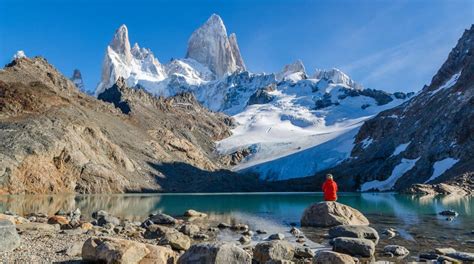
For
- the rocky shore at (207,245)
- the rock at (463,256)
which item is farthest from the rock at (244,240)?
the rock at (463,256)

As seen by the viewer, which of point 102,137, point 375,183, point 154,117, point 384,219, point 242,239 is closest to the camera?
point 242,239

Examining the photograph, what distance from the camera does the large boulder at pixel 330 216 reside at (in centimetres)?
3005

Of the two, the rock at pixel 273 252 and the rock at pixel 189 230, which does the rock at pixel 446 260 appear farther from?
the rock at pixel 189 230

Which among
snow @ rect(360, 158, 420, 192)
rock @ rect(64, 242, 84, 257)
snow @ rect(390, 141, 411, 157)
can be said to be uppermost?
snow @ rect(390, 141, 411, 157)

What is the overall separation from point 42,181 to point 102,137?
30.9m

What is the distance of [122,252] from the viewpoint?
15.1m

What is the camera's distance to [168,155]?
149 metres

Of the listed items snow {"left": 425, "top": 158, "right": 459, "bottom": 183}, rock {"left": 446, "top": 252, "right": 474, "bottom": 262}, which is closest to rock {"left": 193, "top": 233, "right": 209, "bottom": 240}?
rock {"left": 446, "top": 252, "right": 474, "bottom": 262}

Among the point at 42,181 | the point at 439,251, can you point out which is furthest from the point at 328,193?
the point at 42,181

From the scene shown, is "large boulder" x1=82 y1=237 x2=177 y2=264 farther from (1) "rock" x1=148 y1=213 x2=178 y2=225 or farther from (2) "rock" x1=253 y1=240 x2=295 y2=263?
(1) "rock" x1=148 y1=213 x2=178 y2=225

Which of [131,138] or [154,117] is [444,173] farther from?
[154,117]

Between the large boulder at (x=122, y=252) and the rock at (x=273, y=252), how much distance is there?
3792 millimetres

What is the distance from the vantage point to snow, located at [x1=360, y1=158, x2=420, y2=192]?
410 ft

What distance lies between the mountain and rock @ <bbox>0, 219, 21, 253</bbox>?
84.9 meters
